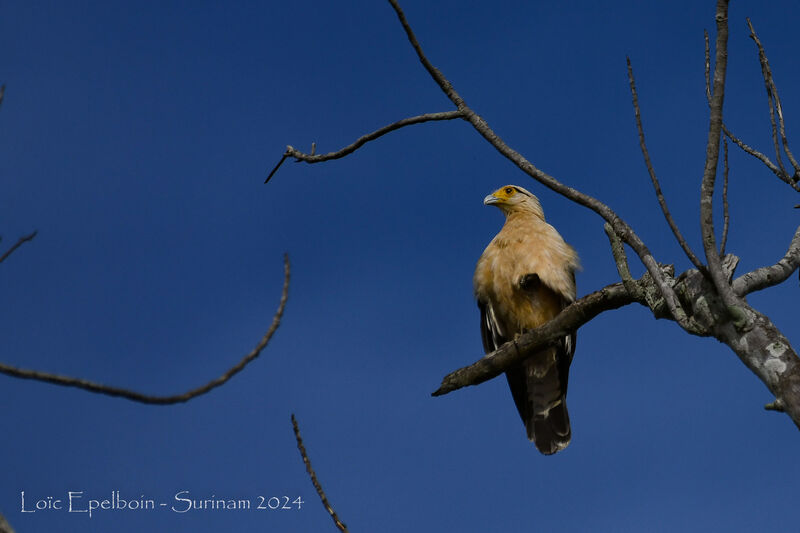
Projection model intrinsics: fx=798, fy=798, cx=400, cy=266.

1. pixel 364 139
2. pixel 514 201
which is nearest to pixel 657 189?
pixel 364 139

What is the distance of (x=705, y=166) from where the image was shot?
114 inches

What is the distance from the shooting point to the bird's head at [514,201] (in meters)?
7.62

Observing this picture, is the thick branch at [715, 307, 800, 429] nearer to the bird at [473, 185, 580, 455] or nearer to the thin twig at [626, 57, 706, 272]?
the thin twig at [626, 57, 706, 272]

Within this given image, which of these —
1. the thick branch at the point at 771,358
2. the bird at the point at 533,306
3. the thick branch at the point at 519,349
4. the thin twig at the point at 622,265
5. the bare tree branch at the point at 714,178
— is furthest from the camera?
the bird at the point at 533,306

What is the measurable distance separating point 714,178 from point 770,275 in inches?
31.9

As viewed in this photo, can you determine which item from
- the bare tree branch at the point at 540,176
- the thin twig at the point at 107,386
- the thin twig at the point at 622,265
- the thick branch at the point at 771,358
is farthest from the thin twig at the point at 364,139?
the thin twig at the point at 107,386

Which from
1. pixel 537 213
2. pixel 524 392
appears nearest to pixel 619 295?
pixel 524 392

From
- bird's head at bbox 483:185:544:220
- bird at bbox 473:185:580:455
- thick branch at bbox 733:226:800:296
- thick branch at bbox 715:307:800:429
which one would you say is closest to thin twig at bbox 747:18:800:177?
thick branch at bbox 733:226:800:296

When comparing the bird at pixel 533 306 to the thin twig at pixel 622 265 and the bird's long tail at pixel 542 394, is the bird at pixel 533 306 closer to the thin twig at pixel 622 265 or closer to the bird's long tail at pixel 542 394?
the bird's long tail at pixel 542 394

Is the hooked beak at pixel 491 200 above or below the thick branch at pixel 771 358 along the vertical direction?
above

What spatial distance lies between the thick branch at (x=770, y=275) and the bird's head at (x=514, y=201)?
3.96 meters

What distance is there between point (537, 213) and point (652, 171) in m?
4.58

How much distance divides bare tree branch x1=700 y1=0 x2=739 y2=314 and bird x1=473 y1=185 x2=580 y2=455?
3.48m

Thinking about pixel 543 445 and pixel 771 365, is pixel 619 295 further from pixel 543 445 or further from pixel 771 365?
pixel 543 445
